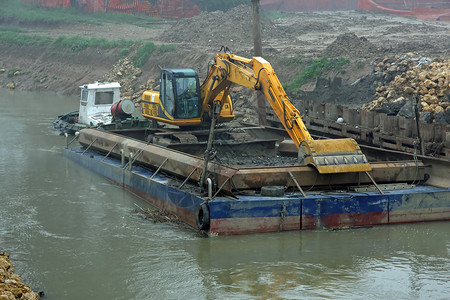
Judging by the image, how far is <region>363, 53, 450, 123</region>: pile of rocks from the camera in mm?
20391

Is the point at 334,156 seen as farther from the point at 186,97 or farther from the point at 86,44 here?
the point at 86,44

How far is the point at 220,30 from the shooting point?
4578 centimetres

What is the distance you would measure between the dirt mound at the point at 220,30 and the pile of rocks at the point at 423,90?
19506 mm

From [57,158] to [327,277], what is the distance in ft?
41.8

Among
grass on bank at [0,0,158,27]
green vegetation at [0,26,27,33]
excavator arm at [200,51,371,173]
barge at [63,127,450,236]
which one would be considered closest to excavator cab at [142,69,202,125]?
excavator arm at [200,51,371,173]

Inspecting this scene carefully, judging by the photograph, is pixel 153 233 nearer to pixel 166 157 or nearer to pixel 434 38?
pixel 166 157

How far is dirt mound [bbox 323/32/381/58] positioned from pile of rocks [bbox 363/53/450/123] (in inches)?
273

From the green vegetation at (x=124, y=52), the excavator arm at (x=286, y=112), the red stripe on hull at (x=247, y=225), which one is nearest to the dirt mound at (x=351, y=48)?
the green vegetation at (x=124, y=52)

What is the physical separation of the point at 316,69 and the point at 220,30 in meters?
15.0

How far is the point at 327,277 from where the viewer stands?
37.7 feet

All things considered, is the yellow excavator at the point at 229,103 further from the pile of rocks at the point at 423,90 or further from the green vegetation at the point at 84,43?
the green vegetation at the point at 84,43

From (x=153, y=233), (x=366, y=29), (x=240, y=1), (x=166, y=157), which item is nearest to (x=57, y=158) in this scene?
(x=166, y=157)

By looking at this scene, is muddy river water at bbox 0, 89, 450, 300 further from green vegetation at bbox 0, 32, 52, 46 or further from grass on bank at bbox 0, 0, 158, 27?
grass on bank at bbox 0, 0, 158, 27

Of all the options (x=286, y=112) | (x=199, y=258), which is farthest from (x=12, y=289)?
(x=286, y=112)
